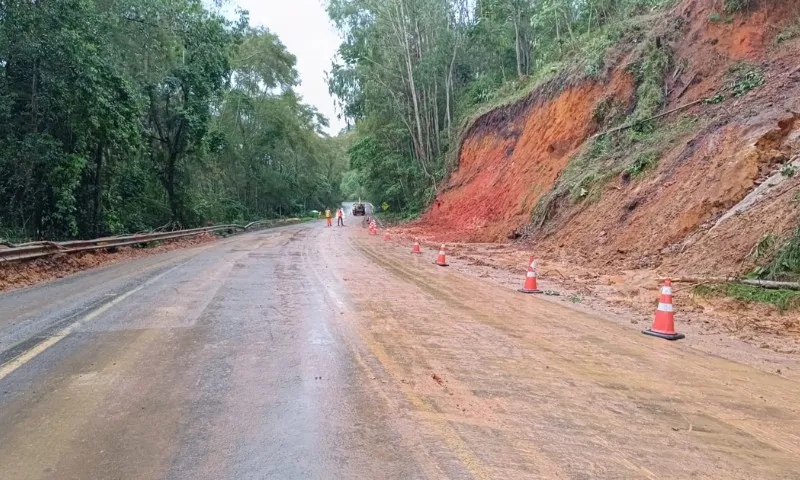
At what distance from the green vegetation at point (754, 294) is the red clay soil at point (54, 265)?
527 inches

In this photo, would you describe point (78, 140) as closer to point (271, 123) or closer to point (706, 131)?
point (706, 131)

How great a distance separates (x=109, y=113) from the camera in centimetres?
1703

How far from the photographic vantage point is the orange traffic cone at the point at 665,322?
264 inches

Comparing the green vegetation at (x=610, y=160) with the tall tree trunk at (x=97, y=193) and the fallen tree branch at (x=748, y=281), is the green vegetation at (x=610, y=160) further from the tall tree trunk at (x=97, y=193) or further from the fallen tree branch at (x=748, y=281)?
the tall tree trunk at (x=97, y=193)

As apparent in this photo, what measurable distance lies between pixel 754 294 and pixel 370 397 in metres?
6.61

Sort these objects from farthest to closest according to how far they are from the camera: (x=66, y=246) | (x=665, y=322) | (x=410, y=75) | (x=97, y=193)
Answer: (x=410, y=75)
(x=97, y=193)
(x=66, y=246)
(x=665, y=322)

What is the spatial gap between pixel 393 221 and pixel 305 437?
3928cm

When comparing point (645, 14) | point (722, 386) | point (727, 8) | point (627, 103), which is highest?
point (645, 14)

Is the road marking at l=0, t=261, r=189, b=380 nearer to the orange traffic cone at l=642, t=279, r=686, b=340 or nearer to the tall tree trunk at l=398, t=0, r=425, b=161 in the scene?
the orange traffic cone at l=642, t=279, r=686, b=340

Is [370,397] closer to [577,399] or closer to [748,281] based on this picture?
[577,399]

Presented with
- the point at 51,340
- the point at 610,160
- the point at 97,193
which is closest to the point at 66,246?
the point at 97,193

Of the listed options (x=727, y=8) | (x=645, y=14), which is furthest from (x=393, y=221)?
(x=727, y=8)

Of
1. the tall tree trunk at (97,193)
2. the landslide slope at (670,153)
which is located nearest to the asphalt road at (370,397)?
the landslide slope at (670,153)

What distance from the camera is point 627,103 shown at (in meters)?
17.6
